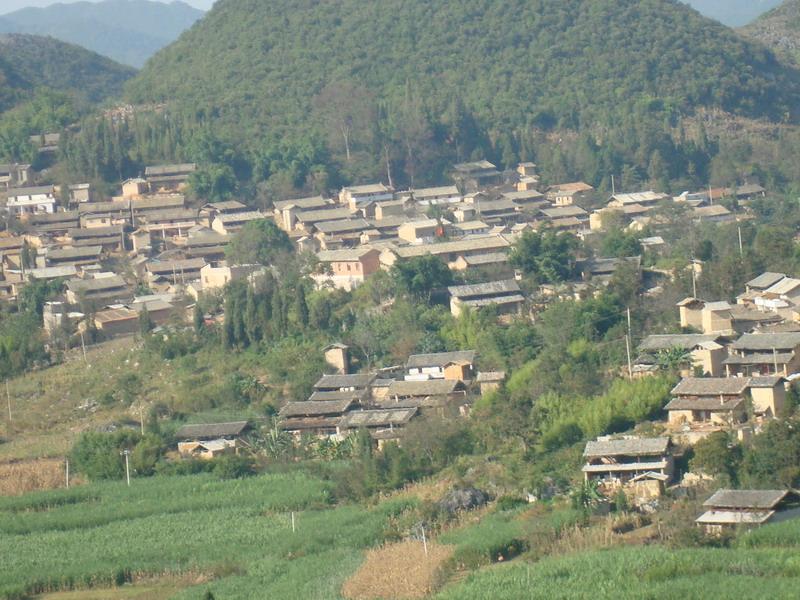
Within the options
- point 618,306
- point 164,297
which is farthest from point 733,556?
point 164,297

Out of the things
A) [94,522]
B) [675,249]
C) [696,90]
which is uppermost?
[696,90]

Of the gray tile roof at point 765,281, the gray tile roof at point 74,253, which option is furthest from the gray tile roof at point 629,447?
the gray tile roof at point 74,253

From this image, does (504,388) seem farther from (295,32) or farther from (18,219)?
(295,32)

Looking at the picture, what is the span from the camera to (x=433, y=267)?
27094 millimetres

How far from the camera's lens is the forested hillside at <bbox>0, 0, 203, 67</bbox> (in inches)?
4496

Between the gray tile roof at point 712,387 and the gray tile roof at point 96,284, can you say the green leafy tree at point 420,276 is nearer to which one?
the gray tile roof at point 96,284

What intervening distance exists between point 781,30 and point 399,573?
40684mm

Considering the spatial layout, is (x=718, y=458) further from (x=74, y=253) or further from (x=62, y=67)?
(x=62, y=67)

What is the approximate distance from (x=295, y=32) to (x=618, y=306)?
934 inches

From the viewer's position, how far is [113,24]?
133 metres

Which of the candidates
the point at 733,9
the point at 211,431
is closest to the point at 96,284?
the point at 211,431

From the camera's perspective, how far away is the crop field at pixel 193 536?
17625 millimetres

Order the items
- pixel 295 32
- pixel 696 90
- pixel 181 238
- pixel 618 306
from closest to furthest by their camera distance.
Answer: pixel 618 306
pixel 181 238
pixel 696 90
pixel 295 32

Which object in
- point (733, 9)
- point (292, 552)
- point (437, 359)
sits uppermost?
point (733, 9)
